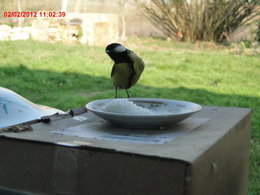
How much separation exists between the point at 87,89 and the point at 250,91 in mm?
1968

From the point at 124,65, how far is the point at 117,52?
0.23ft

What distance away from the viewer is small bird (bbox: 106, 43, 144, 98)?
1.28 m

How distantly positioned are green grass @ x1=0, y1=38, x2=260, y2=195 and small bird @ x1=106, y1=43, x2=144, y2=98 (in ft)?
6.08

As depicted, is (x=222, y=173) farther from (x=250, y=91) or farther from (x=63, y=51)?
(x=63, y=51)

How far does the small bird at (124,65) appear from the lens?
128 centimetres

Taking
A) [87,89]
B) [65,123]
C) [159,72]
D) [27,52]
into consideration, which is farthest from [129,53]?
[27,52]

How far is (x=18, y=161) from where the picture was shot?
3.69 ft

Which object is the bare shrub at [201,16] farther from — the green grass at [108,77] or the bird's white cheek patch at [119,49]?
the bird's white cheek patch at [119,49]

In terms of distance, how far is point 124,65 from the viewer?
1.34 metres
